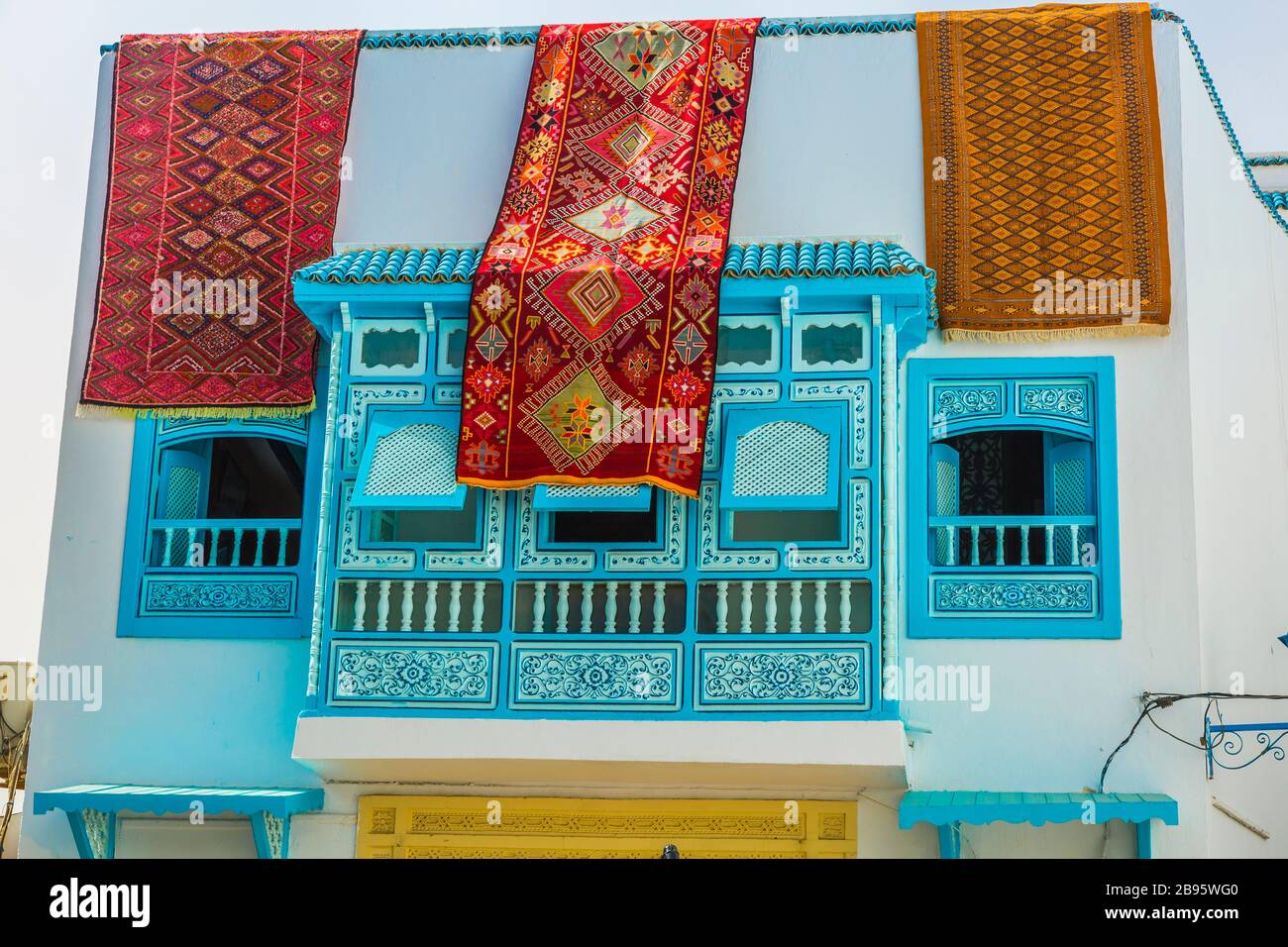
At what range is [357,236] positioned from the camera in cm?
952

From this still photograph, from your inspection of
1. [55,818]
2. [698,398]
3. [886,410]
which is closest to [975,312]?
[886,410]

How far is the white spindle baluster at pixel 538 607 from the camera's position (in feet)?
27.1

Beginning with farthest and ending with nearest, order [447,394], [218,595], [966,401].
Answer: [218,595], [966,401], [447,394]

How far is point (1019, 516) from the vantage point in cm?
877

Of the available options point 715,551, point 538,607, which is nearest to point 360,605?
point 538,607

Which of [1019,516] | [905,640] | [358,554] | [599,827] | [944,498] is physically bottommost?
[599,827]

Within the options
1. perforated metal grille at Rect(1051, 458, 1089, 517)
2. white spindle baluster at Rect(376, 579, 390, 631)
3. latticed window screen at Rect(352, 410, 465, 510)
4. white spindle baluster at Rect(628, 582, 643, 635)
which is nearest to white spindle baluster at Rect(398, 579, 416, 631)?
white spindle baluster at Rect(376, 579, 390, 631)

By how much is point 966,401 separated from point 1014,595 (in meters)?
1.07

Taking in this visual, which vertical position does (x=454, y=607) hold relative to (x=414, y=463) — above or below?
below

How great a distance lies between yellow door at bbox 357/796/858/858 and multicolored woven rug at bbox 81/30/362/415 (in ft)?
7.51

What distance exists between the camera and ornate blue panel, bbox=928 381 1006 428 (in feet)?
29.0

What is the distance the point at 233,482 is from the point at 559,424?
2844 mm

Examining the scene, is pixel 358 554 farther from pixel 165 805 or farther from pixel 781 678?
pixel 781 678

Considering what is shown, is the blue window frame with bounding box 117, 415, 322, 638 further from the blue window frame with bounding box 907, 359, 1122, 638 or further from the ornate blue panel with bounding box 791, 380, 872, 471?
the blue window frame with bounding box 907, 359, 1122, 638
